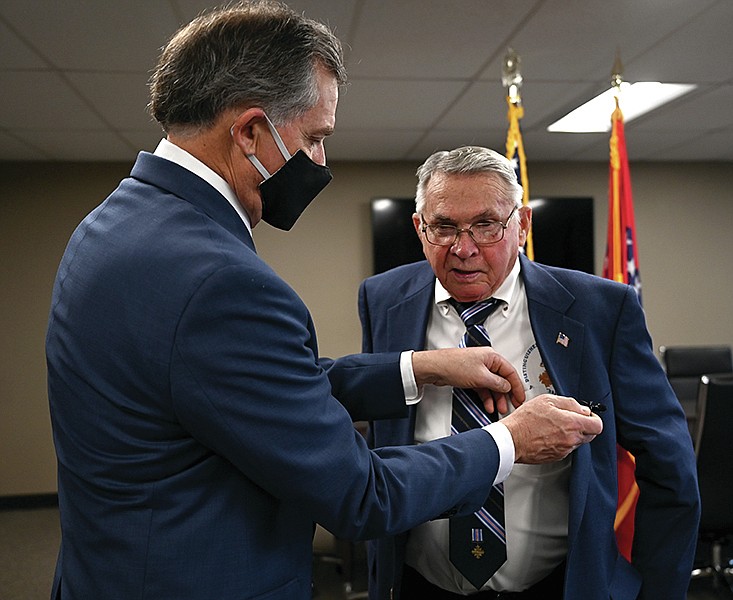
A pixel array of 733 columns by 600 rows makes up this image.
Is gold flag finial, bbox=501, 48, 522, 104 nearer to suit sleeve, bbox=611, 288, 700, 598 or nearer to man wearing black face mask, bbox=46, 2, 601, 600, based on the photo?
suit sleeve, bbox=611, 288, 700, 598

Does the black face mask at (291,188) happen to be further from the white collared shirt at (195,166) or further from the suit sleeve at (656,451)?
the suit sleeve at (656,451)

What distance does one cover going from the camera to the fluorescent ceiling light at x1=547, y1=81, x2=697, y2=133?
360cm

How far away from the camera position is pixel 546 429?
110 centimetres

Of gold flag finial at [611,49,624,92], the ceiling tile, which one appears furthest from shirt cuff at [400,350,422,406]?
the ceiling tile

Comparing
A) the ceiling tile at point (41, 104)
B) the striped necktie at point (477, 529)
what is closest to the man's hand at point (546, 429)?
the striped necktie at point (477, 529)

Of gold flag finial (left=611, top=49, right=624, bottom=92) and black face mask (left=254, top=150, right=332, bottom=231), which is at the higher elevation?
gold flag finial (left=611, top=49, right=624, bottom=92)

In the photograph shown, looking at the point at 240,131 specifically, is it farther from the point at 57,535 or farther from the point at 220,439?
the point at 57,535

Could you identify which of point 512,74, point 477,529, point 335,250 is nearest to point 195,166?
point 477,529

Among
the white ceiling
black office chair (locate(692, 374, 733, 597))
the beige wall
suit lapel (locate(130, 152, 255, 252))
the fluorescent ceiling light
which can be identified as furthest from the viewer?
the beige wall

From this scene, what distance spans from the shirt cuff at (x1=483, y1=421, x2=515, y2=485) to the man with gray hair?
23 cm

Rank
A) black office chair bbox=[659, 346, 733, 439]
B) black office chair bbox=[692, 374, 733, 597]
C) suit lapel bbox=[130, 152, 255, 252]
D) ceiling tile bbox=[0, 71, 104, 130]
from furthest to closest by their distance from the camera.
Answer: black office chair bbox=[659, 346, 733, 439], ceiling tile bbox=[0, 71, 104, 130], black office chair bbox=[692, 374, 733, 597], suit lapel bbox=[130, 152, 255, 252]

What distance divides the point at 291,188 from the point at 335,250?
4.51 m

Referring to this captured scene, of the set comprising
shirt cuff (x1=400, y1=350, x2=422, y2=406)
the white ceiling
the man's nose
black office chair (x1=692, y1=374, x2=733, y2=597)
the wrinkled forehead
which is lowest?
black office chair (x1=692, y1=374, x2=733, y2=597)

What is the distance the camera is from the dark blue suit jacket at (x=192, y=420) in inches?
33.6
